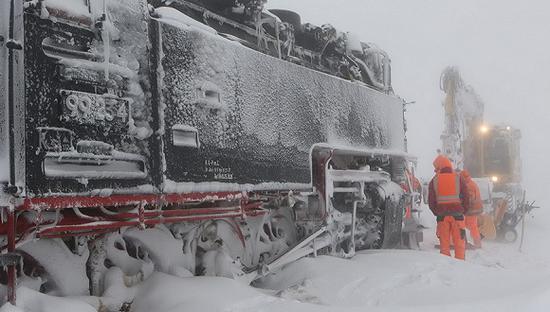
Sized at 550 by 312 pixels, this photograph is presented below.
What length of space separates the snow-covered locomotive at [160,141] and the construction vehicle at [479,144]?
24.1 feet

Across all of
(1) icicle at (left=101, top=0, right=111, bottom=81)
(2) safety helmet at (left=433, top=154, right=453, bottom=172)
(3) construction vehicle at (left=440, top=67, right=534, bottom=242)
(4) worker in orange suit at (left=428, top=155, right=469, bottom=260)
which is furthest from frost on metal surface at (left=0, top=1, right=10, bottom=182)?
(3) construction vehicle at (left=440, top=67, right=534, bottom=242)

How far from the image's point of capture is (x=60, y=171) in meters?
2.39

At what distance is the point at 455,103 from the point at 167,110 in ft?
34.2

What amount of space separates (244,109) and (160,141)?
2.99 feet

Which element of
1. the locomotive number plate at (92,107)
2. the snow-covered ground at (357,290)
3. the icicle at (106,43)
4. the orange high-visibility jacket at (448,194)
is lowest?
the snow-covered ground at (357,290)

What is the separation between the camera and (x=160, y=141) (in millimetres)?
2834

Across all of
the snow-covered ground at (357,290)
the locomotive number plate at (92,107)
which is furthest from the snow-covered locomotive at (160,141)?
the snow-covered ground at (357,290)

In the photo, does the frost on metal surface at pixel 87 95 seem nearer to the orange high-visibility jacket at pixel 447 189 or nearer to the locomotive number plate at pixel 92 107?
the locomotive number plate at pixel 92 107

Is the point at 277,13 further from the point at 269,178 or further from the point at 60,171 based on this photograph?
the point at 60,171

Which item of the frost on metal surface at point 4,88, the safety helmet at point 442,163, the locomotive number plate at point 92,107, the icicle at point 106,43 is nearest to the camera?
the frost on metal surface at point 4,88

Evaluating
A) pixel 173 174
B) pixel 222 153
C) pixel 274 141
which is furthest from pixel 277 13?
pixel 173 174

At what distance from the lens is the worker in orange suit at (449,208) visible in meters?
6.76

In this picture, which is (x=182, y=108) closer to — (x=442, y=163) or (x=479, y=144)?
(x=442, y=163)

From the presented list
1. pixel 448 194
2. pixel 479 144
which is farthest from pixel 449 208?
A: pixel 479 144
